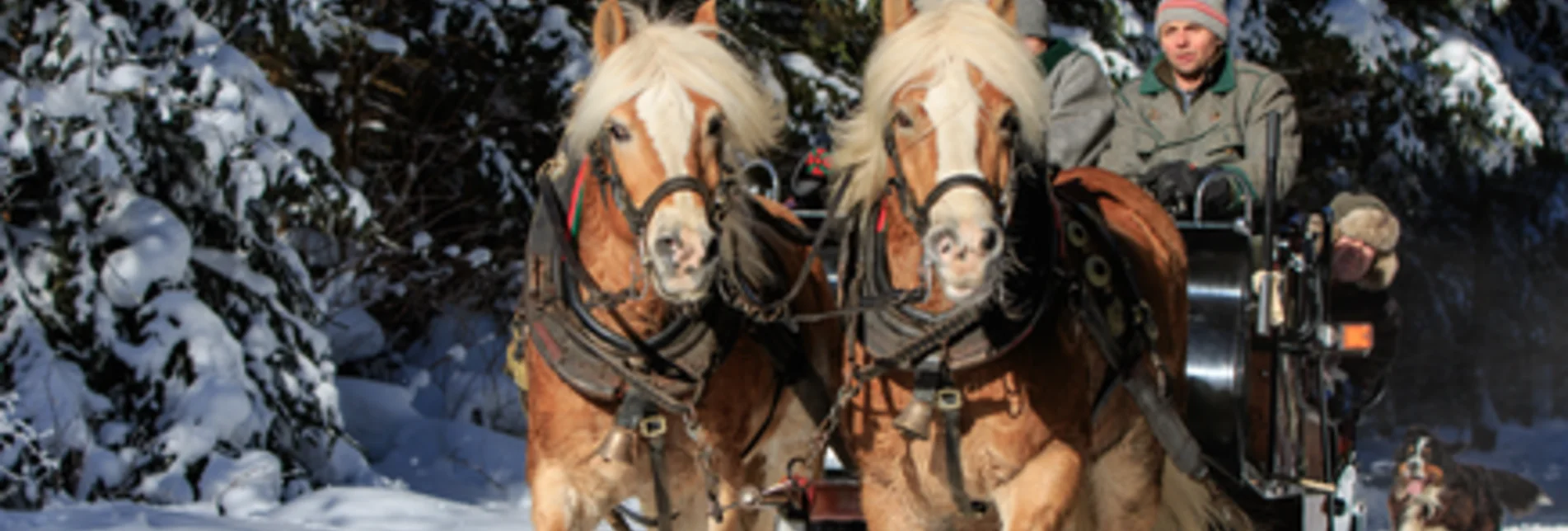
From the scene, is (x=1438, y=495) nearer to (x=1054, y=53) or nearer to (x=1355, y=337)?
(x=1355, y=337)

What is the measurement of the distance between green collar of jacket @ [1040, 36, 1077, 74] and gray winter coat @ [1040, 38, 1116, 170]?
4.5 inches

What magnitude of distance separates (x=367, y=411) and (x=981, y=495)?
20.4 ft

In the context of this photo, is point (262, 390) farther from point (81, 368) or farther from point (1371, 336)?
point (1371, 336)

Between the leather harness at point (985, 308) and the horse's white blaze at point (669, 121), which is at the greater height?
the horse's white blaze at point (669, 121)

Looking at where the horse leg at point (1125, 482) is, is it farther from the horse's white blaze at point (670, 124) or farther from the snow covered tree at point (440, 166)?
the snow covered tree at point (440, 166)

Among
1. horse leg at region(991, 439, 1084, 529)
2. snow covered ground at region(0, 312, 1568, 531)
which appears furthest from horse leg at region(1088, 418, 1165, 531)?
snow covered ground at region(0, 312, 1568, 531)

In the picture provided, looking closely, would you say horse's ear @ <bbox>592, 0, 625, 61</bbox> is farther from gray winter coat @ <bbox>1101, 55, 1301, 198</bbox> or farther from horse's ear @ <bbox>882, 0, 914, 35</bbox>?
gray winter coat @ <bbox>1101, 55, 1301, 198</bbox>

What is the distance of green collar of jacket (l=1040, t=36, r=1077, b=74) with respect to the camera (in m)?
5.83

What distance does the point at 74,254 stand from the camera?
711 cm

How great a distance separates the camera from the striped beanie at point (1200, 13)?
5645 mm

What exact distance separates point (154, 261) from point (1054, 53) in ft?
12.6

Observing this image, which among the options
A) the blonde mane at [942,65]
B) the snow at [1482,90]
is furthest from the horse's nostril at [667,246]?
the snow at [1482,90]

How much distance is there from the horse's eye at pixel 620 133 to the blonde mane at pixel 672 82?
3cm

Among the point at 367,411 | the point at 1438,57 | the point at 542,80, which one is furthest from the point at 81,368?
the point at 1438,57
